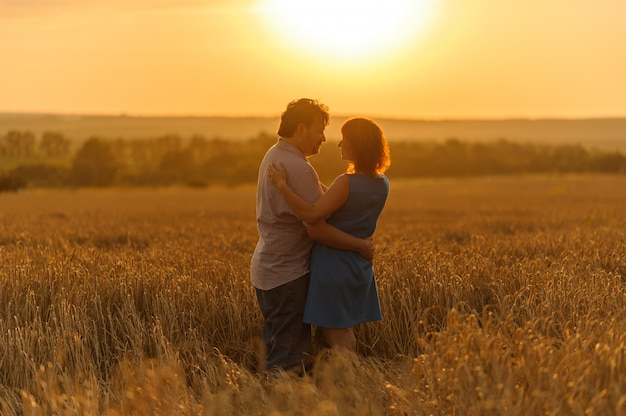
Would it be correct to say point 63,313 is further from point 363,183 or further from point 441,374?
point 441,374

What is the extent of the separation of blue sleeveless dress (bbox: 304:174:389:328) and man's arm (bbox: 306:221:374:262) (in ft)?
0.31

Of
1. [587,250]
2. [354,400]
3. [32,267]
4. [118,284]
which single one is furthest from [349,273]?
[587,250]

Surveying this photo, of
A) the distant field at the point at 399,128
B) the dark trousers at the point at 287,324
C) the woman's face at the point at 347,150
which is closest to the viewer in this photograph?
the woman's face at the point at 347,150

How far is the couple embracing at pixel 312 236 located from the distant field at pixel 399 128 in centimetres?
11551

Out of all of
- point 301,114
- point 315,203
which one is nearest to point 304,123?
point 301,114

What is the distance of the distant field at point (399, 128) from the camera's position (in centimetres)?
13462

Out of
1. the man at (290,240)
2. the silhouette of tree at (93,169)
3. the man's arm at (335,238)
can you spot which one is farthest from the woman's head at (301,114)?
the silhouette of tree at (93,169)

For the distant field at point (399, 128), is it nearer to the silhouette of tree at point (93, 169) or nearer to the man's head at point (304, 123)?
the silhouette of tree at point (93, 169)

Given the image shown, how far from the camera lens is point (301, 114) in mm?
5016

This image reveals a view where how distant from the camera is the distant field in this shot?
13462 centimetres

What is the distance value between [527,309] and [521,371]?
5.71 feet

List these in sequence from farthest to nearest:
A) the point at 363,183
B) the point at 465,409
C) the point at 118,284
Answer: the point at 118,284, the point at 363,183, the point at 465,409

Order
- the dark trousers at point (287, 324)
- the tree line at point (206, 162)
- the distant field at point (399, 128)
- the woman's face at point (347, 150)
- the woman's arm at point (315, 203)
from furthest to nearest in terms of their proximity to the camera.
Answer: the distant field at point (399, 128)
the tree line at point (206, 162)
the dark trousers at point (287, 324)
the woman's face at point (347, 150)
the woman's arm at point (315, 203)

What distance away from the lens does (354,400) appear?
419 cm
